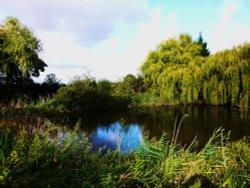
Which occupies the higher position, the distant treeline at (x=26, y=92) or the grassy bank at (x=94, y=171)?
the distant treeline at (x=26, y=92)

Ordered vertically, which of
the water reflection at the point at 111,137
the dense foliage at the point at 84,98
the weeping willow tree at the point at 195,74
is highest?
the weeping willow tree at the point at 195,74

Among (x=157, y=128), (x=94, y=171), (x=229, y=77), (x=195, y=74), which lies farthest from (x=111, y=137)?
(x=195, y=74)

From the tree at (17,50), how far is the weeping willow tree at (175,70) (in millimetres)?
8240

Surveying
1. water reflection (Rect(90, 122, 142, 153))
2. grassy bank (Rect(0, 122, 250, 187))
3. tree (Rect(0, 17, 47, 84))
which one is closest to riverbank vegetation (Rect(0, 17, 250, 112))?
tree (Rect(0, 17, 47, 84))

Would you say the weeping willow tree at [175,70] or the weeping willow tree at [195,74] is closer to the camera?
the weeping willow tree at [195,74]

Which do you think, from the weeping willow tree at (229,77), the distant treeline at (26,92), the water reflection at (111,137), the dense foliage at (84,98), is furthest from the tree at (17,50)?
the weeping willow tree at (229,77)

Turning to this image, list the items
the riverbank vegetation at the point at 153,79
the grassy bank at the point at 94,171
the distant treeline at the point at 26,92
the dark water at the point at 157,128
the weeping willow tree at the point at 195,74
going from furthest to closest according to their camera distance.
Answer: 1. the distant treeline at the point at 26,92
2. the riverbank vegetation at the point at 153,79
3. the weeping willow tree at the point at 195,74
4. the dark water at the point at 157,128
5. the grassy bank at the point at 94,171

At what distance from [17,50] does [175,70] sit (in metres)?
10.3

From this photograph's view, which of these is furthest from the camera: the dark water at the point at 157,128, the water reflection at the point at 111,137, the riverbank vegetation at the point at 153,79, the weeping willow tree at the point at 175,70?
the weeping willow tree at the point at 175,70

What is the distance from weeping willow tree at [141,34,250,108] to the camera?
14.9 metres

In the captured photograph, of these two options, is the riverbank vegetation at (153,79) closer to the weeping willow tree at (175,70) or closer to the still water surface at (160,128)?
the weeping willow tree at (175,70)

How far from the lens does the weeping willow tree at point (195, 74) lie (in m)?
14.9

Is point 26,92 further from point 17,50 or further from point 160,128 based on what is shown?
point 160,128

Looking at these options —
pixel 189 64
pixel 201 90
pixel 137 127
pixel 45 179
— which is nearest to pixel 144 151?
pixel 45 179
